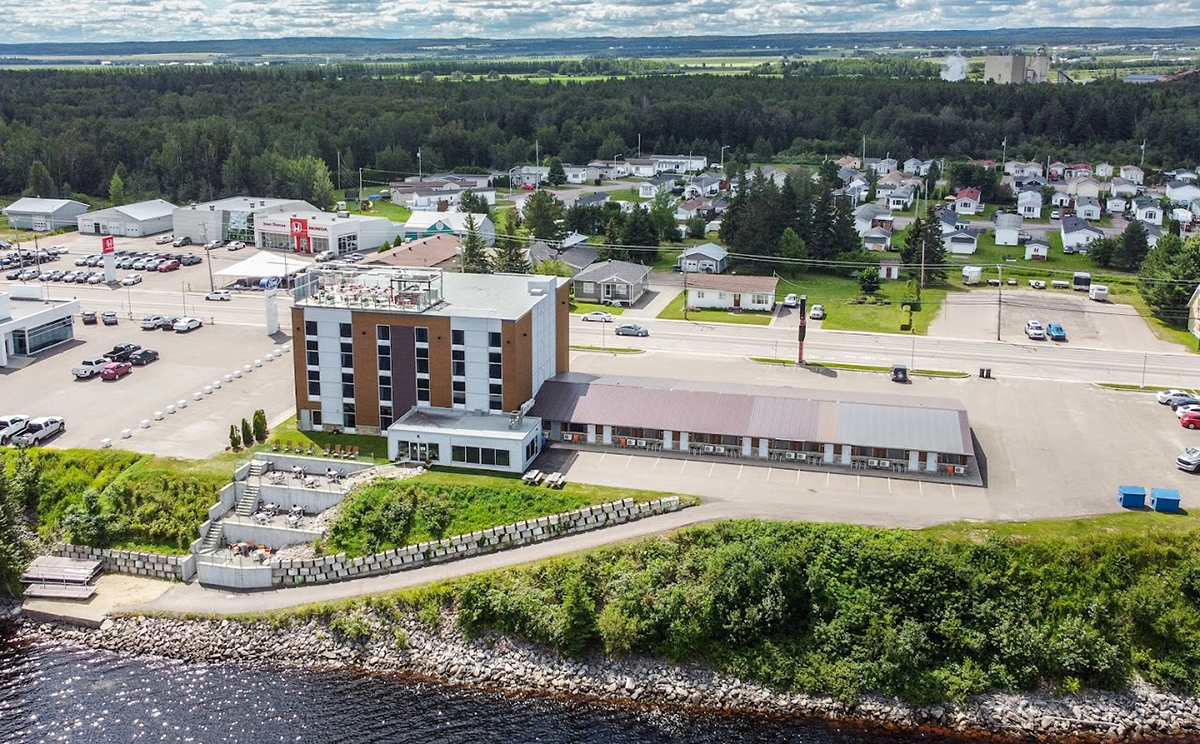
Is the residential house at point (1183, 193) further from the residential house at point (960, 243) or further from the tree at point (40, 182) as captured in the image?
the tree at point (40, 182)

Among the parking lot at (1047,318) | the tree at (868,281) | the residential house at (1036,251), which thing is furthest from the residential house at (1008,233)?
the tree at (868,281)

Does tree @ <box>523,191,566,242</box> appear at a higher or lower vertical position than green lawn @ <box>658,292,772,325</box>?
higher

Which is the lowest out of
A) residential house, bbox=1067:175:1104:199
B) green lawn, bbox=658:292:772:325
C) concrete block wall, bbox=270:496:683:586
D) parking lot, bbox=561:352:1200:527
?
concrete block wall, bbox=270:496:683:586

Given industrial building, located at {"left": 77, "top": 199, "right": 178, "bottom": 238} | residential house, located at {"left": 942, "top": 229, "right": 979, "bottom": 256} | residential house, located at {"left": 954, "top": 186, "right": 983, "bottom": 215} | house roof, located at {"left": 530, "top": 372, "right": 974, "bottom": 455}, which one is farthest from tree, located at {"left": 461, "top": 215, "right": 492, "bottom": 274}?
residential house, located at {"left": 954, "top": 186, "right": 983, "bottom": 215}

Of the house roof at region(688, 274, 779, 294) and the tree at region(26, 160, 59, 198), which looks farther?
the tree at region(26, 160, 59, 198)

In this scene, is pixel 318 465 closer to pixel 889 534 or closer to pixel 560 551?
pixel 560 551

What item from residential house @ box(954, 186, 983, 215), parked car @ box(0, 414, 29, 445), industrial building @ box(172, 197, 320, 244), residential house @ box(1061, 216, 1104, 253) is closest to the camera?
parked car @ box(0, 414, 29, 445)

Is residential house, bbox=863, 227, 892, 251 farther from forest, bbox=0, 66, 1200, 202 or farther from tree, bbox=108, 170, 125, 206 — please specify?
tree, bbox=108, 170, 125, 206
